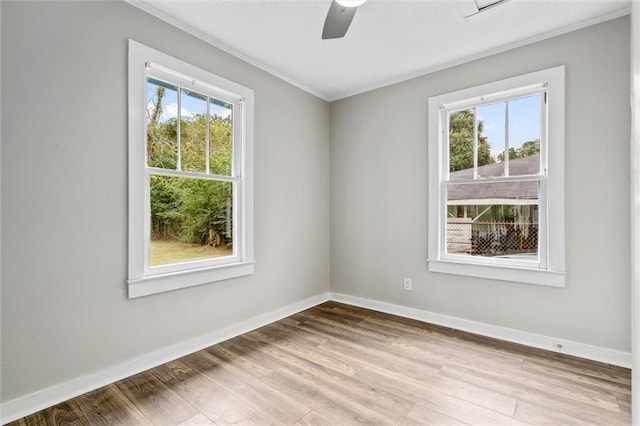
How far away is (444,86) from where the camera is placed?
9.87 ft

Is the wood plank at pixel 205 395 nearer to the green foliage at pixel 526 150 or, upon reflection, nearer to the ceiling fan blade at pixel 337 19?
the ceiling fan blade at pixel 337 19

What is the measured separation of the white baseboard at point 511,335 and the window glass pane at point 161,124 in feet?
8.36

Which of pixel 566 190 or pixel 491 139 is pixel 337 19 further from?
pixel 566 190

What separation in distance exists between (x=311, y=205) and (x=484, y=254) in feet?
6.21

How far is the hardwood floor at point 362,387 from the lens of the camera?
168cm

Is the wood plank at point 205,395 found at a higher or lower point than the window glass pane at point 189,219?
lower

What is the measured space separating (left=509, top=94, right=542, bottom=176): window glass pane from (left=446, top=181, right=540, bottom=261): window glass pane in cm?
14

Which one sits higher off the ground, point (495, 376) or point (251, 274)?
point (251, 274)

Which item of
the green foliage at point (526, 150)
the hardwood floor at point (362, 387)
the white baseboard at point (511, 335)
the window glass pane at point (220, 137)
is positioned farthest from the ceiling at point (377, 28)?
the hardwood floor at point (362, 387)

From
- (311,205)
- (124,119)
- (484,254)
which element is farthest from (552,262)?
(124,119)

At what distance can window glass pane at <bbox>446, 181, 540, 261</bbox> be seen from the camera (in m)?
2.63

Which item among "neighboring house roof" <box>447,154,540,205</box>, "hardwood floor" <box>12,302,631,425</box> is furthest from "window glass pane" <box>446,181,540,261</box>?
"hardwood floor" <box>12,302,631,425</box>

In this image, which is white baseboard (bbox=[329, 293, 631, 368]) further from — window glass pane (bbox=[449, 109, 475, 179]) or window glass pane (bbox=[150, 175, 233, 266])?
window glass pane (bbox=[150, 175, 233, 266])

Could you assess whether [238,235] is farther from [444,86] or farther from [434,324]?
[444,86]
